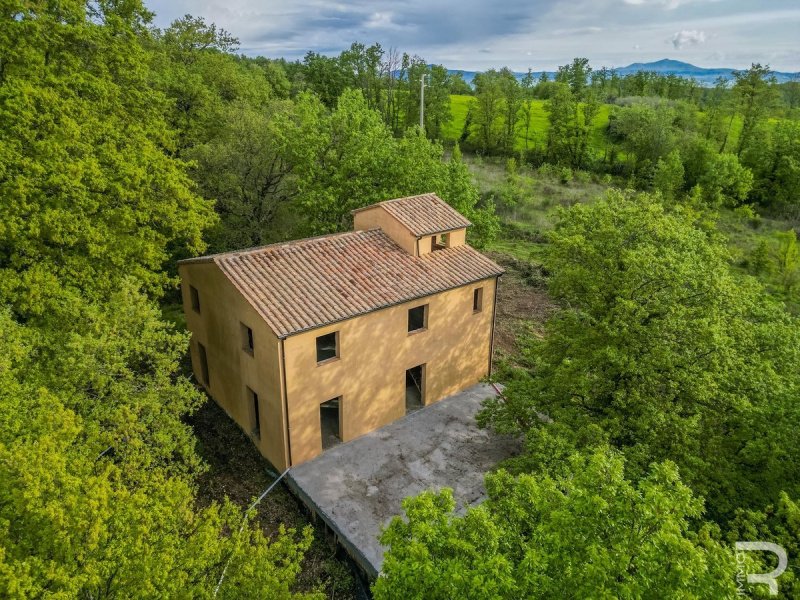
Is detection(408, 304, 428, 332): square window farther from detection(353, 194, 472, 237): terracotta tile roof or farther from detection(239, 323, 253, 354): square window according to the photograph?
detection(239, 323, 253, 354): square window

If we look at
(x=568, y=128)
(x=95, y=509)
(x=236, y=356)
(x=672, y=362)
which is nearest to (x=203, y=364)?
(x=236, y=356)

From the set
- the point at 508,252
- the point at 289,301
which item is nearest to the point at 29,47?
the point at 289,301

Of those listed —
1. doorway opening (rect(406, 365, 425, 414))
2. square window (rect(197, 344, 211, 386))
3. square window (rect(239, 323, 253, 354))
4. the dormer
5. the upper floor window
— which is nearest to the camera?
square window (rect(239, 323, 253, 354))

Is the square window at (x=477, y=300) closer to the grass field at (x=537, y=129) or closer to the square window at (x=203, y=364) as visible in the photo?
the square window at (x=203, y=364)

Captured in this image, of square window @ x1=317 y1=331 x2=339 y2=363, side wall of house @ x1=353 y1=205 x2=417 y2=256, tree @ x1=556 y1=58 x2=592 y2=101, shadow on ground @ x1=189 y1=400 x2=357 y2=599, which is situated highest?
tree @ x1=556 y1=58 x2=592 y2=101

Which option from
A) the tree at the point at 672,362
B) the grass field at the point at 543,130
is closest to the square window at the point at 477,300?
the tree at the point at 672,362

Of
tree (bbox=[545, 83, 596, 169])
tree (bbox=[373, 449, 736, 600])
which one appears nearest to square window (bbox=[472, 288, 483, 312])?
tree (bbox=[373, 449, 736, 600])
